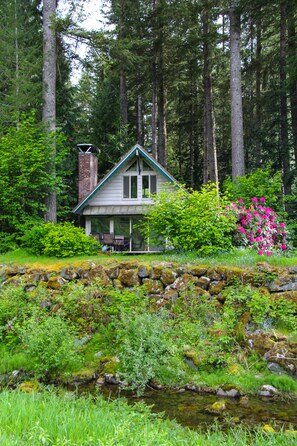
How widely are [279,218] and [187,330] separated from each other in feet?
19.3

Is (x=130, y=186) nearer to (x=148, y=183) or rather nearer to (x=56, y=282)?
(x=148, y=183)

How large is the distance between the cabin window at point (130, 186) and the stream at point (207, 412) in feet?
36.9

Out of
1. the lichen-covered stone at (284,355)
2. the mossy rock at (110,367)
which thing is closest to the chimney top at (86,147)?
the mossy rock at (110,367)

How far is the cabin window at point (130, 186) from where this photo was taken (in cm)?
1680

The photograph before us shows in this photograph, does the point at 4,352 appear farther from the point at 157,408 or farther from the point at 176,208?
the point at 176,208

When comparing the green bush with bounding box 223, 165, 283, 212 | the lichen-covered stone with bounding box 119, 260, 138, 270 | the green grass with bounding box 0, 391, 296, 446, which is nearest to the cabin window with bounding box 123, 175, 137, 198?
the green bush with bounding box 223, 165, 283, 212

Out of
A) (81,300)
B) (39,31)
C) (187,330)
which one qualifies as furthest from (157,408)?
(39,31)

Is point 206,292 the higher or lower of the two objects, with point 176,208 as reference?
lower

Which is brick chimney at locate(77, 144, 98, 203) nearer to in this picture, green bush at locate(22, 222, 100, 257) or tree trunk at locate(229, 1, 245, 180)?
green bush at locate(22, 222, 100, 257)

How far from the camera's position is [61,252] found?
10.5m

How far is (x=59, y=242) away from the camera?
10.5 m

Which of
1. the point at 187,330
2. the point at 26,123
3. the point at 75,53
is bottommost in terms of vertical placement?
the point at 187,330

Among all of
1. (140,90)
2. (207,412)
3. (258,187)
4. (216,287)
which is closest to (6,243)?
(216,287)

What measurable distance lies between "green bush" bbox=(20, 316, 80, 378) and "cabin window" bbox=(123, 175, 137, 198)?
10.4 metres
